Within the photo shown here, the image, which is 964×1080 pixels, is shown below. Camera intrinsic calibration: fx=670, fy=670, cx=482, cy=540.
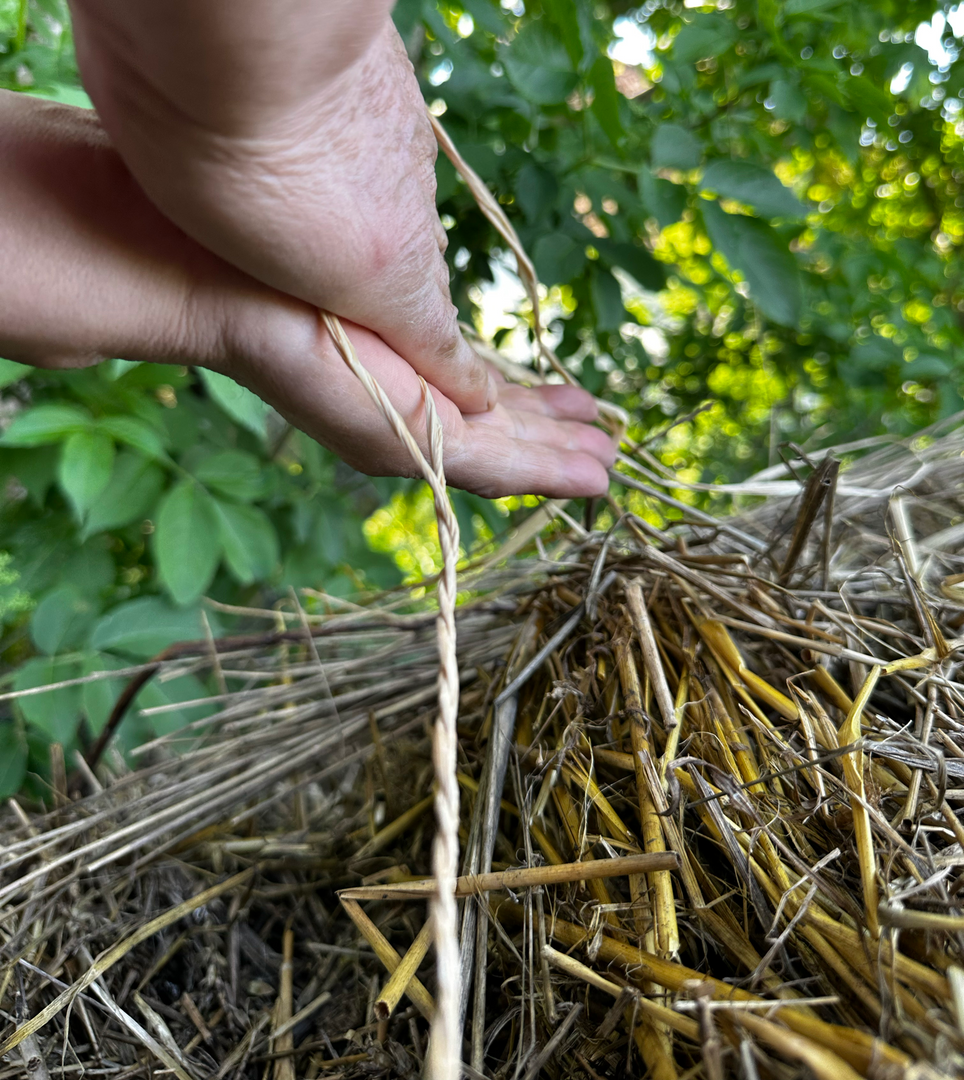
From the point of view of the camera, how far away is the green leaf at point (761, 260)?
0.88 metres

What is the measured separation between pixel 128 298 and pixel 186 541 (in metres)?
0.58

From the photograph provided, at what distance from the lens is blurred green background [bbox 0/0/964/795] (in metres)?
0.84

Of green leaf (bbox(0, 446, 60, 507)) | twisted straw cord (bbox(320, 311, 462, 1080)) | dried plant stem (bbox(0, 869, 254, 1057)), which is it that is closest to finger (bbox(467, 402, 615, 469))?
twisted straw cord (bbox(320, 311, 462, 1080))

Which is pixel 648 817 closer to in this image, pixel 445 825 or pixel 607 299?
pixel 445 825

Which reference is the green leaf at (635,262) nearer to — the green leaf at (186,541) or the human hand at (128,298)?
the human hand at (128,298)

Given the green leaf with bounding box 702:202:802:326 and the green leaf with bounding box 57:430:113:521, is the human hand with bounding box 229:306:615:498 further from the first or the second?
the green leaf with bounding box 57:430:113:521

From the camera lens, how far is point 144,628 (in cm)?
95

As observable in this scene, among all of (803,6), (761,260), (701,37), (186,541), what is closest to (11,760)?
(186,541)

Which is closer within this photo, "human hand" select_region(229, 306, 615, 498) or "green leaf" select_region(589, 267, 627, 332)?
"human hand" select_region(229, 306, 615, 498)

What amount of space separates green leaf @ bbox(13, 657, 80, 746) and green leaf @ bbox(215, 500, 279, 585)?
0.85ft

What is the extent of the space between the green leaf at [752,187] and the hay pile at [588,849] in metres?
0.36

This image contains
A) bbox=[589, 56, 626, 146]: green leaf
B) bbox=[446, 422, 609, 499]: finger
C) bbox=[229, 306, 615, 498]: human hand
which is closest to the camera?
bbox=[229, 306, 615, 498]: human hand

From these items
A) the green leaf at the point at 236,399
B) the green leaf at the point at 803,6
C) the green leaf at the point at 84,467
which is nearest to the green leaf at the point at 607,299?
the green leaf at the point at 803,6

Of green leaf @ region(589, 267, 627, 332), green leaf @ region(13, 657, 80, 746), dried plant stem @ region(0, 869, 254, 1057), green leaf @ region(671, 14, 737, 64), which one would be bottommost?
dried plant stem @ region(0, 869, 254, 1057)
